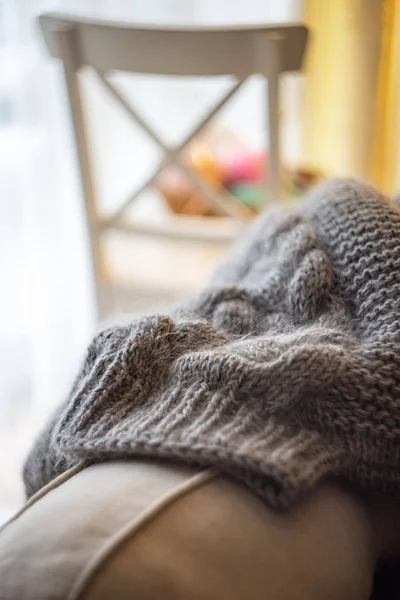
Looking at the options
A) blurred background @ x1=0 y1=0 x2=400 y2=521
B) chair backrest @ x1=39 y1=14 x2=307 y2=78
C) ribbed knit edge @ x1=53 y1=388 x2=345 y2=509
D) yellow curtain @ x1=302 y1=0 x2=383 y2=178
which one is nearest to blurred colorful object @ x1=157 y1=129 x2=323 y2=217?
blurred background @ x1=0 y1=0 x2=400 y2=521

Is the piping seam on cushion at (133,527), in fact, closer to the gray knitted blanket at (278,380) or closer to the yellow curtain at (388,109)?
the gray knitted blanket at (278,380)

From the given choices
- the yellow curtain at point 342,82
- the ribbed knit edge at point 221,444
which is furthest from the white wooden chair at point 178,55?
the ribbed knit edge at point 221,444

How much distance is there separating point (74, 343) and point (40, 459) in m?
0.98

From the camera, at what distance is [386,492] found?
50cm

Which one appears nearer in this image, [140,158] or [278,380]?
[278,380]

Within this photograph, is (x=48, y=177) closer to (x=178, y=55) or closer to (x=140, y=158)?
(x=140, y=158)

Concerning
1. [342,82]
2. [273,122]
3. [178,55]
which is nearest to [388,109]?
[342,82]

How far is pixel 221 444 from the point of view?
1.49 feet

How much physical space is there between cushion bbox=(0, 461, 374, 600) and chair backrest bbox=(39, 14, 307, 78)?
0.74m

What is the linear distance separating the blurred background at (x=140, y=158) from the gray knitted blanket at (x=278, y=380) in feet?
2.02

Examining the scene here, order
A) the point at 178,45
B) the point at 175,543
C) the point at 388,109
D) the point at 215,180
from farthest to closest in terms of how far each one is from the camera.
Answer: the point at 215,180 < the point at 388,109 < the point at 178,45 < the point at 175,543

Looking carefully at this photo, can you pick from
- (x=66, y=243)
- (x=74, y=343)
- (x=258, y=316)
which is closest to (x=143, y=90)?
(x=66, y=243)

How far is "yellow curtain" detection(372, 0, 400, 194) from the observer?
1.18m

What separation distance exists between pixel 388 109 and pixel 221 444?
101 centimetres
